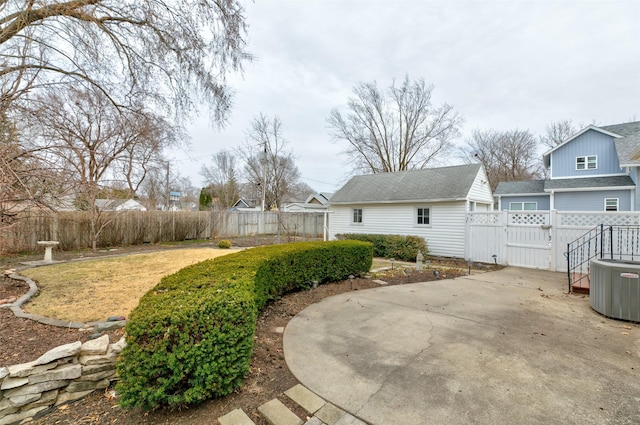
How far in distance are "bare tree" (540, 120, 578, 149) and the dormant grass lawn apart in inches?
1325

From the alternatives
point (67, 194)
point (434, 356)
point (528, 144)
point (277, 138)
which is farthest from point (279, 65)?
point (528, 144)

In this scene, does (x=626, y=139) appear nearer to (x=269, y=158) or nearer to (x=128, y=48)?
(x=128, y=48)

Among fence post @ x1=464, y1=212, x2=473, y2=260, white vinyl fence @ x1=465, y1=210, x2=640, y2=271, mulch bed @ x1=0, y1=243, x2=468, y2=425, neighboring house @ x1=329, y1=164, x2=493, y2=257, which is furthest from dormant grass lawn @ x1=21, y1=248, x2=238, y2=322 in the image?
white vinyl fence @ x1=465, y1=210, x2=640, y2=271

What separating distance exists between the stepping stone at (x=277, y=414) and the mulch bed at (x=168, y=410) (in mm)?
49

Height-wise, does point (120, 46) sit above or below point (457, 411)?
above

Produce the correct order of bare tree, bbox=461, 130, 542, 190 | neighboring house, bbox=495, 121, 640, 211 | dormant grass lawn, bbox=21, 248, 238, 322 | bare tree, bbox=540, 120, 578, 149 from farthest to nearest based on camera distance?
1. bare tree, bbox=461, 130, 542, 190
2. bare tree, bbox=540, 120, 578, 149
3. neighboring house, bbox=495, 121, 640, 211
4. dormant grass lawn, bbox=21, 248, 238, 322

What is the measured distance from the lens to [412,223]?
11648 mm

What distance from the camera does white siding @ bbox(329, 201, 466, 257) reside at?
34.0 feet

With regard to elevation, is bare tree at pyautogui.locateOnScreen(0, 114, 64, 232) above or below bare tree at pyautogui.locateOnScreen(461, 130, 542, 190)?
below

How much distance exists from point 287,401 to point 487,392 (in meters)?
1.72

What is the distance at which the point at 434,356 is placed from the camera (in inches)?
117

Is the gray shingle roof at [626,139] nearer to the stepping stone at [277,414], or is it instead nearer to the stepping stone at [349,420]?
the stepping stone at [349,420]

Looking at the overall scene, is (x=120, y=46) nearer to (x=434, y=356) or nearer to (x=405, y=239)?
(x=434, y=356)

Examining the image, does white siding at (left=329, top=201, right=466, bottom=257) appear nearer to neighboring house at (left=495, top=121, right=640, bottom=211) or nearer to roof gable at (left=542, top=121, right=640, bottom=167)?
roof gable at (left=542, top=121, right=640, bottom=167)
